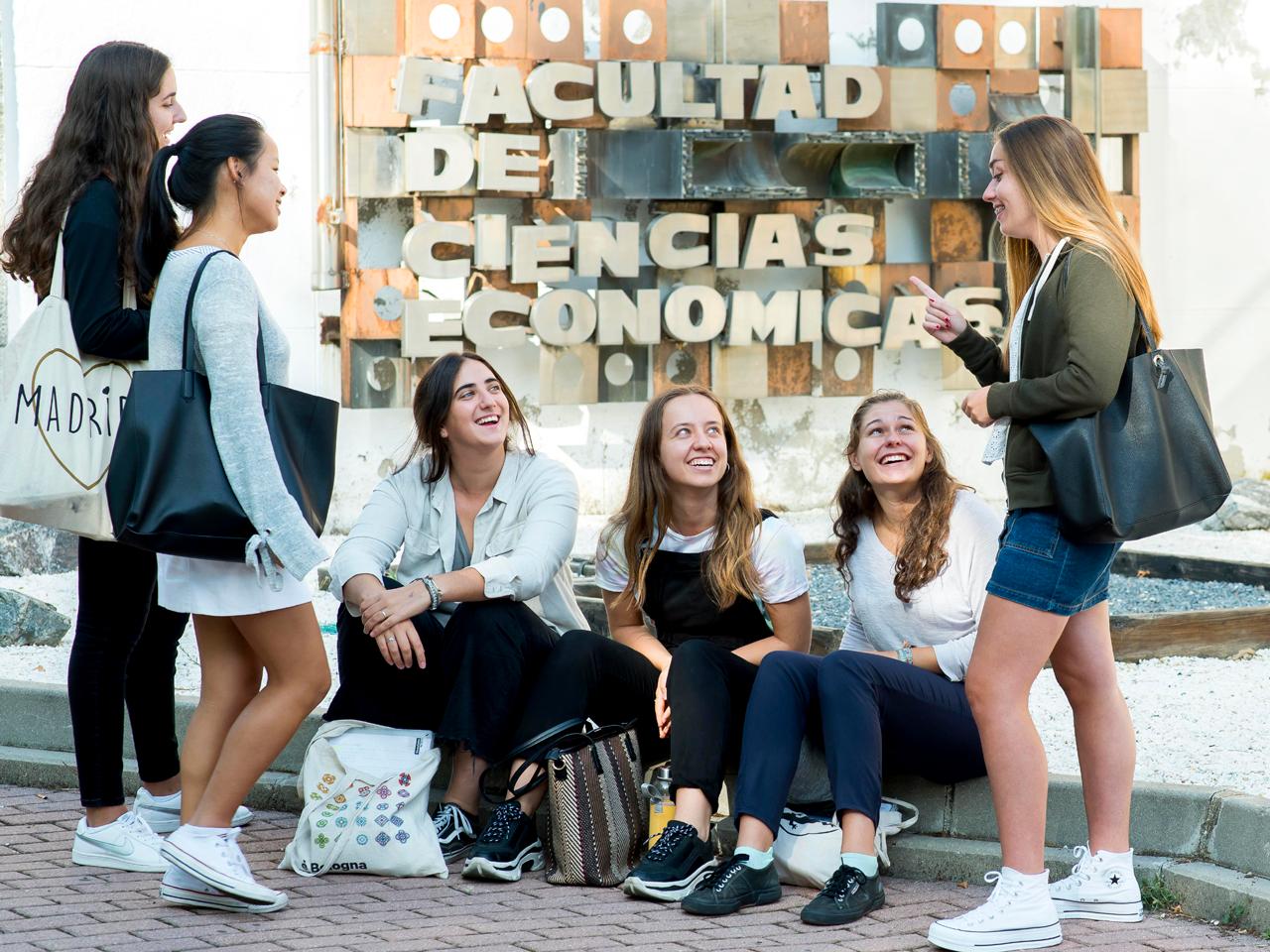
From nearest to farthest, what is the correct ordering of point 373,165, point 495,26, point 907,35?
1. point 373,165
2. point 495,26
3. point 907,35

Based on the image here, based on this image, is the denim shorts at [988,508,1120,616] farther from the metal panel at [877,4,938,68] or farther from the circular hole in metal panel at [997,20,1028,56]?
the circular hole in metal panel at [997,20,1028,56]

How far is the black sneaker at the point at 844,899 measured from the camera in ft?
12.0

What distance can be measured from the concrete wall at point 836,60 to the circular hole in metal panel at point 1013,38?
2.53 ft

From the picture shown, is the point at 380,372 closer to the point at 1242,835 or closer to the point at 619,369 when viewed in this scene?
the point at 619,369

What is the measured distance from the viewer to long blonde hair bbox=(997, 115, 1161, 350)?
3.40 m

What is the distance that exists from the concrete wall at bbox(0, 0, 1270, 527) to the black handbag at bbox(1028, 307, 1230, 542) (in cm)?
568

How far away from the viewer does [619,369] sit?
8.86 m

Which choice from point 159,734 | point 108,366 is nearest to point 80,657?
point 159,734

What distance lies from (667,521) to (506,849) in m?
0.98

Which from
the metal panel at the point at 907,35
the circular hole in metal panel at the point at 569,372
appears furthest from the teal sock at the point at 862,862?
the metal panel at the point at 907,35

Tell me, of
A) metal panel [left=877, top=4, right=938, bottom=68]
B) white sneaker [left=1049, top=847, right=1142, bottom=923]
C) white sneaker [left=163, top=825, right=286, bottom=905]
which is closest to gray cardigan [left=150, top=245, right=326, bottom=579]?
white sneaker [left=163, top=825, right=286, bottom=905]

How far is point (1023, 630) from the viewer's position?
3.43 m

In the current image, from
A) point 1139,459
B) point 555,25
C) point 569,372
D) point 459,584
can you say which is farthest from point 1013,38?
point 1139,459

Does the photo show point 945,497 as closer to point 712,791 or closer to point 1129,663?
point 712,791
